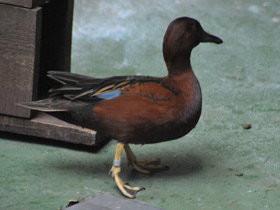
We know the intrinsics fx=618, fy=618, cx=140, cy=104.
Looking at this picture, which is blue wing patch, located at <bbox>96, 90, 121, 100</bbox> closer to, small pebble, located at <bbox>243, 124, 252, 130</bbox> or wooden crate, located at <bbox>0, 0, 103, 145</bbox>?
wooden crate, located at <bbox>0, 0, 103, 145</bbox>

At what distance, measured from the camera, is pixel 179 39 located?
359cm

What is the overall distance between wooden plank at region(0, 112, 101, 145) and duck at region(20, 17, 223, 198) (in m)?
0.39

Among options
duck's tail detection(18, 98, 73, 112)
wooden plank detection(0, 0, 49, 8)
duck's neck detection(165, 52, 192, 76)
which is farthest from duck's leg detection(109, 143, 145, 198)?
wooden plank detection(0, 0, 49, 8)

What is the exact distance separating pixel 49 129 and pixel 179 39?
1107mm

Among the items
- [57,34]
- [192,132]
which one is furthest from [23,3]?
[192,132]

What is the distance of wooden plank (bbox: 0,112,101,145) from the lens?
4.02m

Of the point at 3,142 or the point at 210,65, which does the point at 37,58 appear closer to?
the point at 3,142

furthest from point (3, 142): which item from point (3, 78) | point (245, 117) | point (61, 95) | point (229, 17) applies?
point (229, 17)

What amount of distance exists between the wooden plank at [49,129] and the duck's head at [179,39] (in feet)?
2.52

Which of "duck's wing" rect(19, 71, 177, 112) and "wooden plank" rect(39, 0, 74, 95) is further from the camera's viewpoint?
"wooden plank" rect(39, 0, 74, 95)

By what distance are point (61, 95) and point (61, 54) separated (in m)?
0.83

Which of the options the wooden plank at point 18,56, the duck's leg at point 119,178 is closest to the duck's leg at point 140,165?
the duck's leg at point 119,178

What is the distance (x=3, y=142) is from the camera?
4.12 metres

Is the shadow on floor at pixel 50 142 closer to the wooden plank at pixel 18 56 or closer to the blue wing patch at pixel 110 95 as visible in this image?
the wooden plank at pixel 18 56
